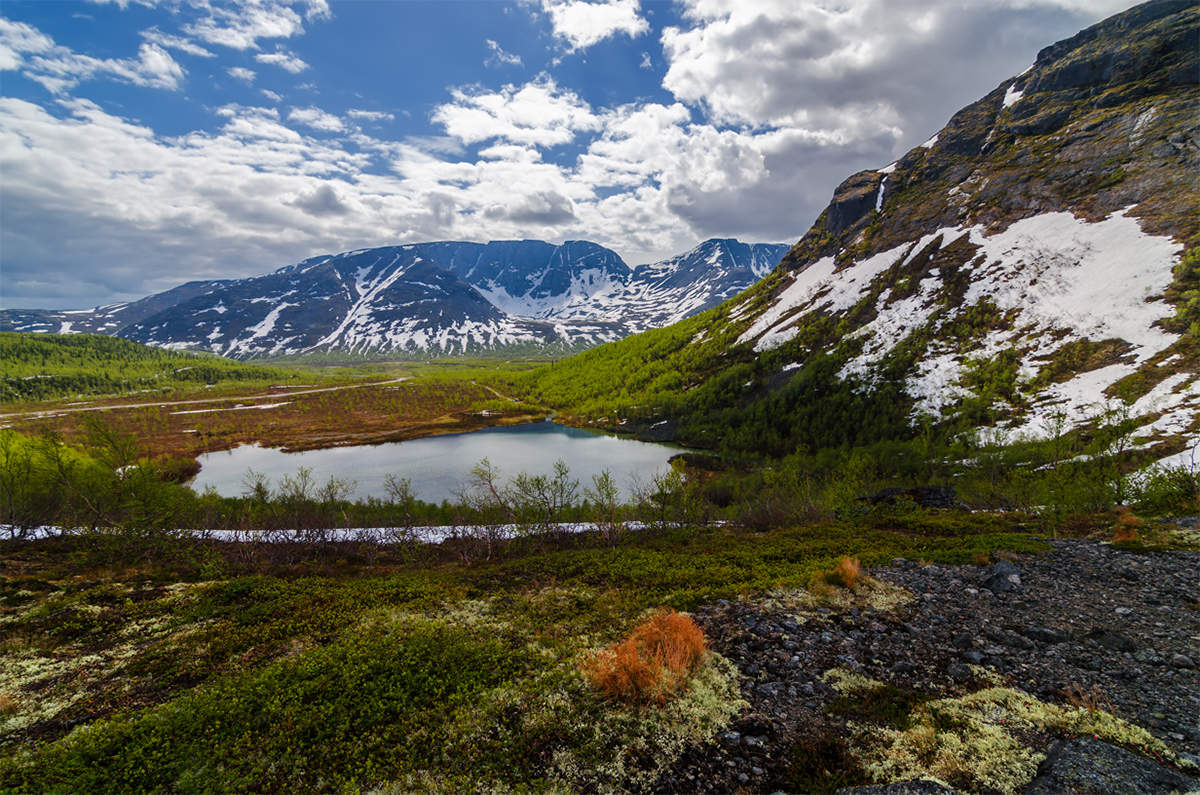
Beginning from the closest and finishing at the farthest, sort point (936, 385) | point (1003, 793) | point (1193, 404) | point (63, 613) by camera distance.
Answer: point (1003, 793) → point (63, 613) → point (1193, 404) → point (936, 385)

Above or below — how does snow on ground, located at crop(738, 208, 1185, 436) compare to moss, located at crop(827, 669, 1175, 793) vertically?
above

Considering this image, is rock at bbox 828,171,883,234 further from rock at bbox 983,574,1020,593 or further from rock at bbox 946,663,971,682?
rock at bbox 946,663,971,682

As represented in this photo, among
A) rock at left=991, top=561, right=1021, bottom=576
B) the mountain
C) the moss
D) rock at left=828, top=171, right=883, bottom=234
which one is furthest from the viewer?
rock at left=828, top=171, right=883, bottom=234

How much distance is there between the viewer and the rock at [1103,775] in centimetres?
746

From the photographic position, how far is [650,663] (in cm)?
1255

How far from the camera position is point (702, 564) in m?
24.7

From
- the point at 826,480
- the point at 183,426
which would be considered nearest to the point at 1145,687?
the point at 826,480

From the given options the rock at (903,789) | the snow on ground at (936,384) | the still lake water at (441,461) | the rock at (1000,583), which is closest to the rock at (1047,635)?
the rock at (1000,583)

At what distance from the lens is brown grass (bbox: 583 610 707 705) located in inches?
462

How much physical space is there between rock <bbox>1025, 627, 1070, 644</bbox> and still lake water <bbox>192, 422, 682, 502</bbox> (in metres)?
62.4

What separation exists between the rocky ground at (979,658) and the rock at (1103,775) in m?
0.03

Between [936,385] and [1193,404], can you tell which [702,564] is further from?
[936,385]

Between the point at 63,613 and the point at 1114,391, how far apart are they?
112 meters

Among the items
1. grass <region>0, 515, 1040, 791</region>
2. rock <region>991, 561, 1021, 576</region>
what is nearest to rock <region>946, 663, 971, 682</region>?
grass <region>0, 515, 1040, 791</region>
